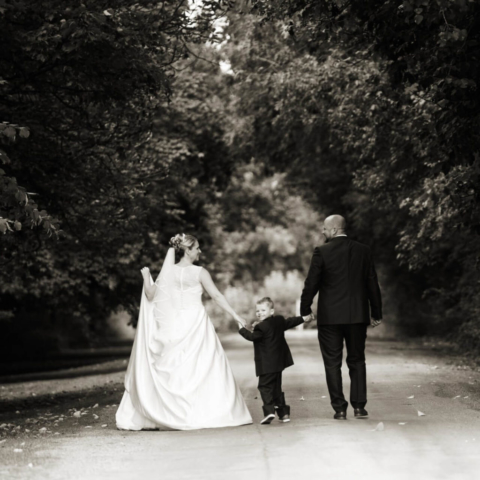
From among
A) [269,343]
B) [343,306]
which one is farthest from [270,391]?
[343,306]

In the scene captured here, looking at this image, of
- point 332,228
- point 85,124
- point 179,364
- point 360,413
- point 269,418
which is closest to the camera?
point 269,418

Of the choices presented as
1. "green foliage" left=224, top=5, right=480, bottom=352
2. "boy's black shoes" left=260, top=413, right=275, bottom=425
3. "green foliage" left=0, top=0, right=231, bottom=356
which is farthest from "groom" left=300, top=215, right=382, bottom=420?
"green foliage" left=0, top=0, right=231, bottom=356

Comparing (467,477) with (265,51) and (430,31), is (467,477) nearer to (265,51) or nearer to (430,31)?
(430,31)

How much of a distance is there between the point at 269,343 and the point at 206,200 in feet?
78.0

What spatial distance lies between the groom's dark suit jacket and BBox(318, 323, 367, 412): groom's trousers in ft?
0.50

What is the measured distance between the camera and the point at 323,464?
Answer: 7.67m

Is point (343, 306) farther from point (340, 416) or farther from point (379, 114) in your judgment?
point (379, 114)

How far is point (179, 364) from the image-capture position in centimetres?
1088

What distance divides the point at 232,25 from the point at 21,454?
17.5 metres

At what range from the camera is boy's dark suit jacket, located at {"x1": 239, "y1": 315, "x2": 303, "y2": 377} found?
10.5 metres

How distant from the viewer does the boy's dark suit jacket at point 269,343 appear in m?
10.5

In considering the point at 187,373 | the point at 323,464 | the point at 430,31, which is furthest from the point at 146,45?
the point at 323,464

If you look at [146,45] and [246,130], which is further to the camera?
[246,130]

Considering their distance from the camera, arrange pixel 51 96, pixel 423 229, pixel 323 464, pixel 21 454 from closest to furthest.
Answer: pixel 323 464
pixel 21 454
pixel 51 96
pixel 423 229
